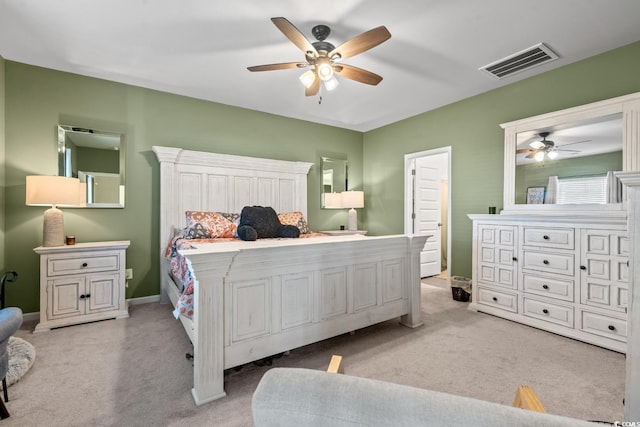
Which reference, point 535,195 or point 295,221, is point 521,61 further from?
point 295,221

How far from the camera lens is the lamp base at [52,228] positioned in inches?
108

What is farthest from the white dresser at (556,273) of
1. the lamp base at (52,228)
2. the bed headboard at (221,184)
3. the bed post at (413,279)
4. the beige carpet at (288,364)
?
the lamp base at (52,228)

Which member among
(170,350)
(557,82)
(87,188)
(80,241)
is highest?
(557,82)

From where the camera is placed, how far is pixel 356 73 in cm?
258

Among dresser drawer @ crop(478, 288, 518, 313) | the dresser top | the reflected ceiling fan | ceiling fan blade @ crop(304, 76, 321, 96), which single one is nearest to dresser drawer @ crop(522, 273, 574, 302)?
dresser drawer @ crop(478, 288, 518, 313)

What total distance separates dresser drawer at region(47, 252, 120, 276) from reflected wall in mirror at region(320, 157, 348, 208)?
3.08 m

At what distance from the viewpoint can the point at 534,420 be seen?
39 centimetres

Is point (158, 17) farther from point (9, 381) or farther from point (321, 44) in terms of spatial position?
point (9, 381)

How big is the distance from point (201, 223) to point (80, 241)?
130 cm

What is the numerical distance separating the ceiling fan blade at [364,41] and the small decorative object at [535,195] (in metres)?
2.41

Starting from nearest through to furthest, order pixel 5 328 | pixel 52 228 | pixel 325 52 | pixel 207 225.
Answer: pixel 5 328, pixel 325 52, pixel 52 228, pixel 207 225

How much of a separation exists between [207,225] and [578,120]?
13.5ft

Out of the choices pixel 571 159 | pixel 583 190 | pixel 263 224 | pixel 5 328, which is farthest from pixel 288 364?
pixel 571 159

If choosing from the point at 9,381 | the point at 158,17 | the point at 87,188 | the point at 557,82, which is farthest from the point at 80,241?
the point at 557,82
